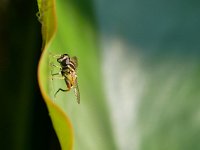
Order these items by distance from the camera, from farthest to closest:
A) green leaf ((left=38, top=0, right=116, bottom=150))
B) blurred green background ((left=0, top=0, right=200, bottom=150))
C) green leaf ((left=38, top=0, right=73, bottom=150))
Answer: blurred green background ((left=0, top=0, right=200, bottom=150)) → green leaf ((left=38, top=0, right=116, bottom=150)) → green leaf ((left=38, top=0, right=73, bottom=150))

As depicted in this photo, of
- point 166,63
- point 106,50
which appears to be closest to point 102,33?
point 106,50

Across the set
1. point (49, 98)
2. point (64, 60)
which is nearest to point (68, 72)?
point (64, 60)

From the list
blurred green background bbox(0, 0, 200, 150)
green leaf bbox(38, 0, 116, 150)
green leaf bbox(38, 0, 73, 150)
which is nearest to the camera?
green leaf bbox(38, 0, 73, 150)

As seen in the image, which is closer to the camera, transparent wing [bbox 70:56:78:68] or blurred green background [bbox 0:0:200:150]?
transparent wing [bbox 70:56:78:68]

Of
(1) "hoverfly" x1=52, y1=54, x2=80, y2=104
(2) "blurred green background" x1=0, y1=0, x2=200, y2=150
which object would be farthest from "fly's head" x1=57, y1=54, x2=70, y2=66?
(2) "blurred green background" x1=0, y1=0, x2=200, y2=150

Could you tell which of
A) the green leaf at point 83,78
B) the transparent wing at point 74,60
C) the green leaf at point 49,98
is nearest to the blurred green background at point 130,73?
the green leaf at point 83,78

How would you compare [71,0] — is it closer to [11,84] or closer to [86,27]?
[86,27]

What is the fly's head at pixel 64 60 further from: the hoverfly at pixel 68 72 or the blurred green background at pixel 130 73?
the blurred green background at pixel 130 73

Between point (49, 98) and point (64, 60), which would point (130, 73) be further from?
point (49, 98)

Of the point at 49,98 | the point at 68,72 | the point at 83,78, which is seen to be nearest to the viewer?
the point at 49,98

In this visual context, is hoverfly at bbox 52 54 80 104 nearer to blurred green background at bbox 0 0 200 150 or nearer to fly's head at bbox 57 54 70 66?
fly's head at bbox 57 54 70 66
